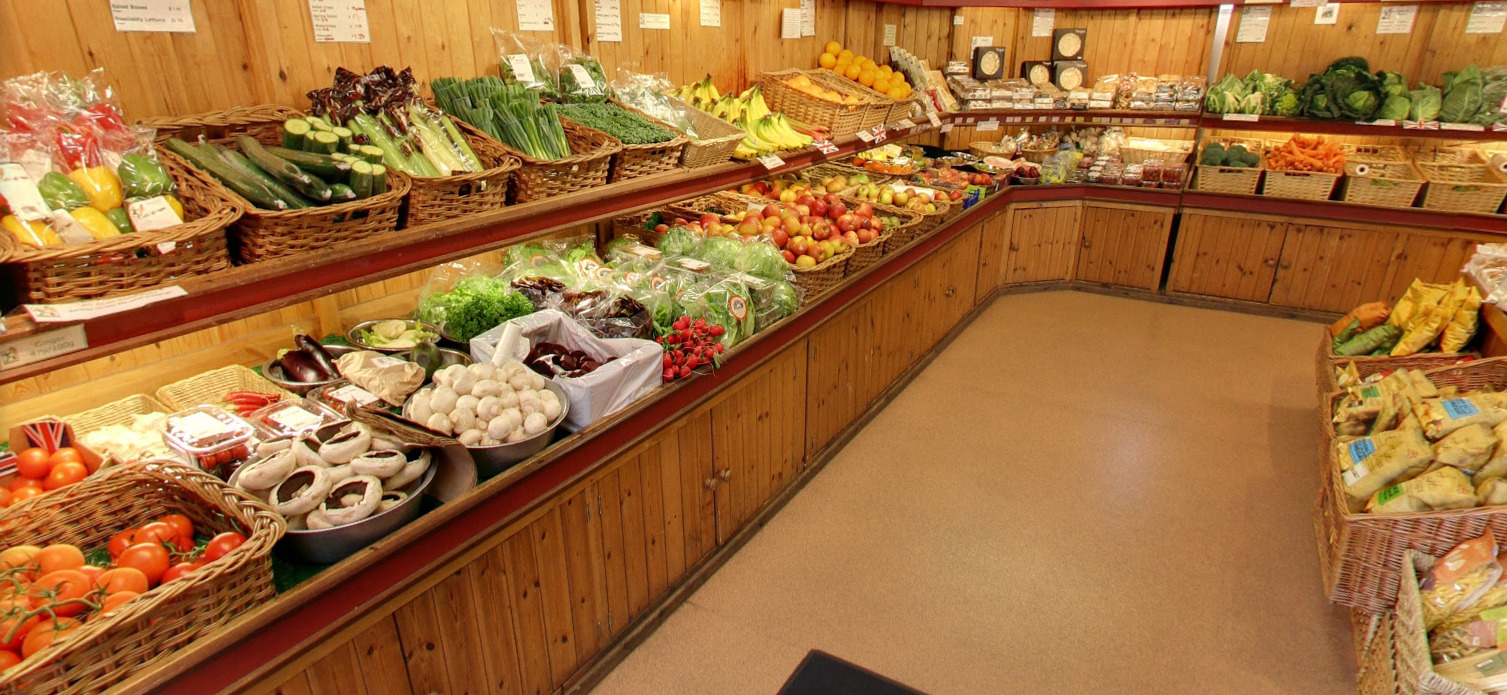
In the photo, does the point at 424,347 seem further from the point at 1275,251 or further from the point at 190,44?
the point at 1275,251

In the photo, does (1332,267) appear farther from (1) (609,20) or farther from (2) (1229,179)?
(1) (609,20)

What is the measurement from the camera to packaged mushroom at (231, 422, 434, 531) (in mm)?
1630

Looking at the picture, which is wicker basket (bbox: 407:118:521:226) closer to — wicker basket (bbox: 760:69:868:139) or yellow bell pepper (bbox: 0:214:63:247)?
yellow bell pepper (bbox: 0:214:63:247)

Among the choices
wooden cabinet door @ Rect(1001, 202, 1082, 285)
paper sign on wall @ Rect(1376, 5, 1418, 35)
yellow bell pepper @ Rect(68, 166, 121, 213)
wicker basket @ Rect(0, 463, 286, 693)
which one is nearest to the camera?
wicker basket @ Rect(0, 463, 286, 693)

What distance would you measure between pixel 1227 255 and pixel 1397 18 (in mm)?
1815

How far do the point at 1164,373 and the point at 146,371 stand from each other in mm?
4921

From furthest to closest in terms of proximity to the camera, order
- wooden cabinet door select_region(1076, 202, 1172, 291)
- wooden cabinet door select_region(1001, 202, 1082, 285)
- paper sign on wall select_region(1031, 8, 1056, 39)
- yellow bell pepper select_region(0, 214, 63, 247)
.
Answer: paper sign on wall select_region(1031, 8, 1056, 39)
wooden cabinet door select_region(1001, 202, 1082, 285)
wooden cabinet door select_region(1076, 202, 1172, 291)
yellow bell pepper select_region(0, 214, 63, 247)

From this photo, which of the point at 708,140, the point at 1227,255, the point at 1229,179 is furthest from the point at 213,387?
the point at 1227,255

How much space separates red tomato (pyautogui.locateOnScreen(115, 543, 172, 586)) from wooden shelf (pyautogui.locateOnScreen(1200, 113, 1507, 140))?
6.37 m

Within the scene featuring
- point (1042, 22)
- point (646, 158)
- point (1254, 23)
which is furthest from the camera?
point (1042, 22)

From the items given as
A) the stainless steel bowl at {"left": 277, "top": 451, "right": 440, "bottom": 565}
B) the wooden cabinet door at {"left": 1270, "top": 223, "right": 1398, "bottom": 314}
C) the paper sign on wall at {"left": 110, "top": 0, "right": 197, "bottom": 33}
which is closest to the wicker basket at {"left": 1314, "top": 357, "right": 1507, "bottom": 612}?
the stainless steel bowl at {"left": 277, "top": 451, "right": 440, "bottom": 565}

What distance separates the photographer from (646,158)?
269 cm

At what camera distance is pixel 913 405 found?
4.34 metres

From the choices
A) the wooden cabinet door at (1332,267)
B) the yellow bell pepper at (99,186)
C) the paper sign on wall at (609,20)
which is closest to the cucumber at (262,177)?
the yellow bell pepper at (99,186)
